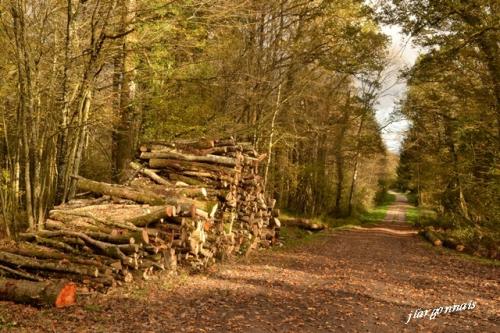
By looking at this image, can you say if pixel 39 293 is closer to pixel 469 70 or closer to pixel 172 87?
pixel 172 87

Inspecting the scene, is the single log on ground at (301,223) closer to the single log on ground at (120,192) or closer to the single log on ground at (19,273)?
the single log on ground at (120,192)

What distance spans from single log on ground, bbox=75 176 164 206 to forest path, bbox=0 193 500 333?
1.93 metres

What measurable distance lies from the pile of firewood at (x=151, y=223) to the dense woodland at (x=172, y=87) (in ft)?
2.98

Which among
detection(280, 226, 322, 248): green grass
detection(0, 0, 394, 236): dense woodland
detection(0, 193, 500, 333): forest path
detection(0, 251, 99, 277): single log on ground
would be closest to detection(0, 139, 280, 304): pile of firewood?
detection(0, 251, 99, 277): single log on ground

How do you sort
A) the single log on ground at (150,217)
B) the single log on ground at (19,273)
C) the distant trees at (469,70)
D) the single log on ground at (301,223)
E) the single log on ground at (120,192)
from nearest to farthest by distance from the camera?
the single log on ground at (19,273)
the single log on ground at (150,217)
the single log on ground at (120,192)
the distant trees at (469,70)
the single log on ground at (301,223)

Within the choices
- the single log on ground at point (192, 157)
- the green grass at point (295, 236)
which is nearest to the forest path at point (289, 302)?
the single log on ground at point (192, 157)

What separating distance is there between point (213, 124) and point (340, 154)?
16431 millimetres

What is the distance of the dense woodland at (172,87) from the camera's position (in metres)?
9.18

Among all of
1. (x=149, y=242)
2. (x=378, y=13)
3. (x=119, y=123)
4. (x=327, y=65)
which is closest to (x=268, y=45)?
(x=327, y=65)

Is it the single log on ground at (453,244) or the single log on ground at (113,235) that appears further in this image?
the single log on ground at (453,244)

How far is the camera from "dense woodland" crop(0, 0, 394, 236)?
9.18 m

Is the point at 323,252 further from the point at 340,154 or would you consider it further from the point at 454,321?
the point at 340,154

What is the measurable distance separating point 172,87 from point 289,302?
31.6ft

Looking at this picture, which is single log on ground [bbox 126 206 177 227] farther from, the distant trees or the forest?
the distant trees
